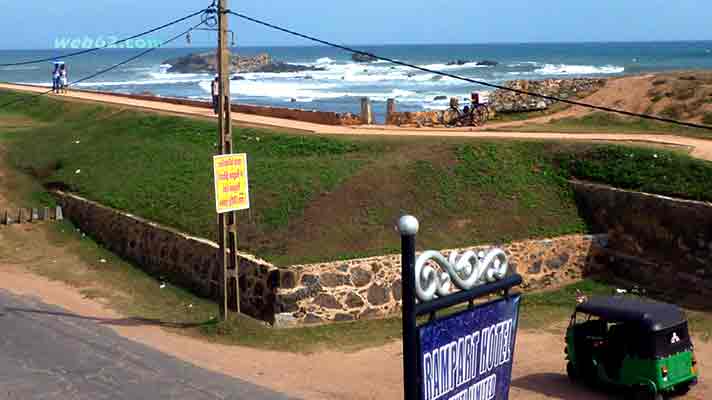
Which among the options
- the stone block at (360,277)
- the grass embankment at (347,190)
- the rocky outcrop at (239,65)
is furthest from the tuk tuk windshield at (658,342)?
the rocky outcrop at (239,65)

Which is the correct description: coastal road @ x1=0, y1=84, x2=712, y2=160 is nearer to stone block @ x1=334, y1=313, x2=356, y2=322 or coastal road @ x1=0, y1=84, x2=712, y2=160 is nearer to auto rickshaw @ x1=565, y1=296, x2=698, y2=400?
stone block @ x1=334, y1=313, x2=356, y2=322

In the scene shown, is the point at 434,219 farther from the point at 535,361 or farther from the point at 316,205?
the point at 535,361

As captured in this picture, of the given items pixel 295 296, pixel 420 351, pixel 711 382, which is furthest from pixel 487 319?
pixel 295 296

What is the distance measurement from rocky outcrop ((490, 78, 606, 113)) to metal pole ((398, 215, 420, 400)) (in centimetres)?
2720

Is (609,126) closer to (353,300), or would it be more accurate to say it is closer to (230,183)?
(353,300)

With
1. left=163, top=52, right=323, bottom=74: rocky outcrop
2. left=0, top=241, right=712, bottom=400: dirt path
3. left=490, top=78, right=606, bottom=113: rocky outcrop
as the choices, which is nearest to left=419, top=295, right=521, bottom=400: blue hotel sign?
left=0, top=241, right=712, bottom=400: dirt path

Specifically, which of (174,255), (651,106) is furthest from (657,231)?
(651,106)

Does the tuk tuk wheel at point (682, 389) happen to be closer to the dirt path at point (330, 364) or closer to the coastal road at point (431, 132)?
the dirt path at point (330, 364)

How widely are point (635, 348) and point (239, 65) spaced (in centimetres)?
12973

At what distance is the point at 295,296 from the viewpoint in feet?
59.7

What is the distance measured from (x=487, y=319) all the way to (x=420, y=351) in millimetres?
896

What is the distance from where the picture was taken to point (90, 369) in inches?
613

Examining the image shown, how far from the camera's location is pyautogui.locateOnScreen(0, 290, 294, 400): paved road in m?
14.6

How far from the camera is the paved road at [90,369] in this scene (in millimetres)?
14555
